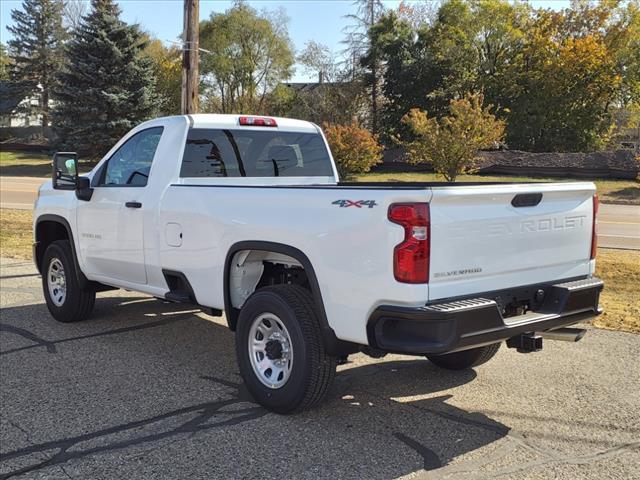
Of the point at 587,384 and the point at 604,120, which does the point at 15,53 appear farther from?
the point at 587,384

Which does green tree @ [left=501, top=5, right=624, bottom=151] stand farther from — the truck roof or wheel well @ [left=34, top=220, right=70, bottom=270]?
wheel well @ [left=34, top=220, right=70, bottom=270]

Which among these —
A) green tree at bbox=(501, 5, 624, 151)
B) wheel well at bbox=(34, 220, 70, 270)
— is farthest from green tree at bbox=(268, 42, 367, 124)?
wheel well at bbox=(34, 220, 70, 270)

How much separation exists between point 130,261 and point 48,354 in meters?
1.08

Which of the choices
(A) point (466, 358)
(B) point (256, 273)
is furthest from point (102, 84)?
(A) point (466, 358)

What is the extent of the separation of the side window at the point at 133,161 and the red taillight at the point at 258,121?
755 millimetres

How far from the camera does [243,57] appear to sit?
52.9 meters

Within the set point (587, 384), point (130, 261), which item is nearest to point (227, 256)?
point (130, 261)

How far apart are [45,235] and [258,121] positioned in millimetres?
3004

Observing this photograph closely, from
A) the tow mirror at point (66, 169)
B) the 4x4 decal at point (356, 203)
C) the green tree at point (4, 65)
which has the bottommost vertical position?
the 4x4 decal at point (356, 203)

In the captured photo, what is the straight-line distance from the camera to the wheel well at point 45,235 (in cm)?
715

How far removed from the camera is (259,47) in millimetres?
53031

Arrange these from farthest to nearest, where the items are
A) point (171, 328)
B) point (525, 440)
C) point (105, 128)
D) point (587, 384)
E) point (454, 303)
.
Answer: point (105, 128)
point (171, 328)
point (587, 384)
point (525, 440)
point (454, 303)

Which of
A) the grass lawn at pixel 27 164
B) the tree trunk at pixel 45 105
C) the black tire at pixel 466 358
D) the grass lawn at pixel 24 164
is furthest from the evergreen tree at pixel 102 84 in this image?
the black tire at pixel 466 358

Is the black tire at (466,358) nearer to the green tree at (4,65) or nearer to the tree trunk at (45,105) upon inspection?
the tree trunk at (45,105)
